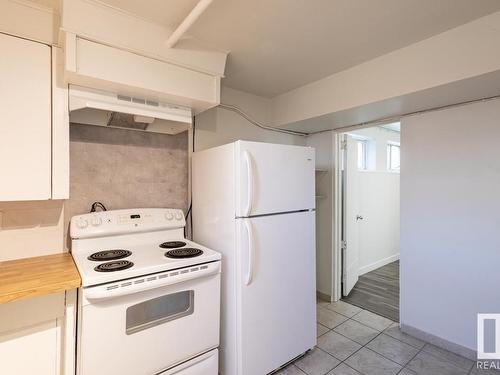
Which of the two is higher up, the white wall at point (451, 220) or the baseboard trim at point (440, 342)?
the white wall at point (451, 220)

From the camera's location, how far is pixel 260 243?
1.81 meters

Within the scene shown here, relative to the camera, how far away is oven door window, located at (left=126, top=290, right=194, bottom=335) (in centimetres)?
142

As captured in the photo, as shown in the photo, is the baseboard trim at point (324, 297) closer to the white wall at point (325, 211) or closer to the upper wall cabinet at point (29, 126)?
the white wall at point (325, 211)

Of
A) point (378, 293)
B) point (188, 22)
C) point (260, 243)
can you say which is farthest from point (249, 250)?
point (378, 293)

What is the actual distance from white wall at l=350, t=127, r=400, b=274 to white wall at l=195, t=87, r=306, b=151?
5.55ft

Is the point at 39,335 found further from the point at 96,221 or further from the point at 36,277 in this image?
the point at 96,221

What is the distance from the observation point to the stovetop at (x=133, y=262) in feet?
4.27

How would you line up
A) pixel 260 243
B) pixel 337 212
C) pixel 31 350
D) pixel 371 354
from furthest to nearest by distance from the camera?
pixel 337 212, pixel 371 354, pixel 260 243, pixel 31 350

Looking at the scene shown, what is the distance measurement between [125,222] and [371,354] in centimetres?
215

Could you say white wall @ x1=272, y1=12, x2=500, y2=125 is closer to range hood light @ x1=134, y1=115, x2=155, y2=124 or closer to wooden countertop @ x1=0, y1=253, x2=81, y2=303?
range hood light @ x1=134, y1=115, x2=155, y2=124

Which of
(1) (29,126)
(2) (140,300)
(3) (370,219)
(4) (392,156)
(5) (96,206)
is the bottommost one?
(2) (140,300)

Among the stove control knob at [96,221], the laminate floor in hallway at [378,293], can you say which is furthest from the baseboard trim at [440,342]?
the stove control knob at [96,221]

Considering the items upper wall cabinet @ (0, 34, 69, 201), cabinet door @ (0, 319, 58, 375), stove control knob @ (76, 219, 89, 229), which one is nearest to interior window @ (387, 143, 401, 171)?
stove control knob @ (76, 219, 89, 229)

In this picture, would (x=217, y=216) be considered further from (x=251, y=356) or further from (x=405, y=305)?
(x=405, y=305)
